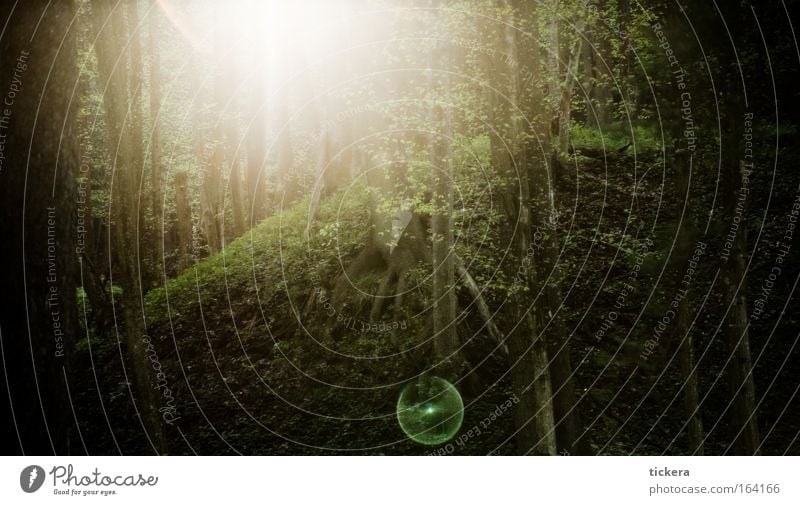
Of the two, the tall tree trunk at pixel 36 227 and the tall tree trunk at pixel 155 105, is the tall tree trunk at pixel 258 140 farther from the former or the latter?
the tall tree trunk at pixel 36 227

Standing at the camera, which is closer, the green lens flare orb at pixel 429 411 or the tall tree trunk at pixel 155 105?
the green lens flare orb at pixel 429 411

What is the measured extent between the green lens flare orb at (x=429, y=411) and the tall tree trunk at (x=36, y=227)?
4.01m

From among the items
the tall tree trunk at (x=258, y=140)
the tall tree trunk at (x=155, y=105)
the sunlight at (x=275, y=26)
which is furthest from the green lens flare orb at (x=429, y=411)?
the tall tree trunk at (x=155, y=105)

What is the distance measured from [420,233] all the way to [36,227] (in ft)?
18.2

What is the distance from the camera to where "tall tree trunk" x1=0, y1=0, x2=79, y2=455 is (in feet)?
14.7

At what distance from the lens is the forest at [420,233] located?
4867mm

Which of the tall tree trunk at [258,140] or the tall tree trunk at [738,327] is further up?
the tall tree trunk at [258,140]

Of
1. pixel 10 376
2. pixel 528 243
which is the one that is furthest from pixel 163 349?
pixel 528 243

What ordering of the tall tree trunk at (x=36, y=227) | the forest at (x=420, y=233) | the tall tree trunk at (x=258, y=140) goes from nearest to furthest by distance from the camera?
the tall tree trunk at (x=36, y=227) < the forest at (x=420, y=233) < the tall tree trunk at (x=258, y=140)

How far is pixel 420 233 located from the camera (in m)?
8.61

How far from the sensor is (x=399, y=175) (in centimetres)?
764

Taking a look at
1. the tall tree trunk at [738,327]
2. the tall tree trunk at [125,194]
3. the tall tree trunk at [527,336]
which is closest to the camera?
the tall tree trunk at [527,336]
